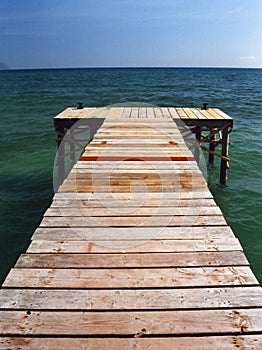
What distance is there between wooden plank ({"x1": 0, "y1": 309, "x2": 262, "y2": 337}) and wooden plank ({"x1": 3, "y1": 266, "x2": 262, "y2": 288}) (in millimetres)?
273

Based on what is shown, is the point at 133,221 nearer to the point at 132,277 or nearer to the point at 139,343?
the point at 132,277

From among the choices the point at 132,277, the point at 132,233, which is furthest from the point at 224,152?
the point at 132,277

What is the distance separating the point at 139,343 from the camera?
6.39 ft

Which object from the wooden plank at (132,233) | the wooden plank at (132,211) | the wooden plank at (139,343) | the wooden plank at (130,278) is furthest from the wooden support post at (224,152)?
the wooden plank at (139,343)

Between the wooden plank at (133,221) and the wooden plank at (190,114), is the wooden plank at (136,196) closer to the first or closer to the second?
the wooden plank at (133,221)

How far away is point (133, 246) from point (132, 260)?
8.1 inches

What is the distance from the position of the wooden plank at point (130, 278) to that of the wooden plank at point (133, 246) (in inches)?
10.5

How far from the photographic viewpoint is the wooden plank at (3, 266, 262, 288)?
2.43m

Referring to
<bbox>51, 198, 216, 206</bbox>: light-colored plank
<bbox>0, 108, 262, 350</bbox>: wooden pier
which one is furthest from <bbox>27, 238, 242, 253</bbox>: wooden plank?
<bbox>51, 198, 216, 206</bbox>: light-colored plank

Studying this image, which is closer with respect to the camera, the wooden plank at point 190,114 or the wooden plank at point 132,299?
the wooden plank at point 132,299

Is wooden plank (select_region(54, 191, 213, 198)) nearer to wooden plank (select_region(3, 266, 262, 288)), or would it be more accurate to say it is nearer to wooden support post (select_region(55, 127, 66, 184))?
wooden plank (select_region(3, 266, 262, 288))

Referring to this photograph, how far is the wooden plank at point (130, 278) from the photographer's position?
2.43 meters

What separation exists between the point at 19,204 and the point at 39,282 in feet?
20.3

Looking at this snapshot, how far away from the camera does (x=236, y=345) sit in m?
1.92
